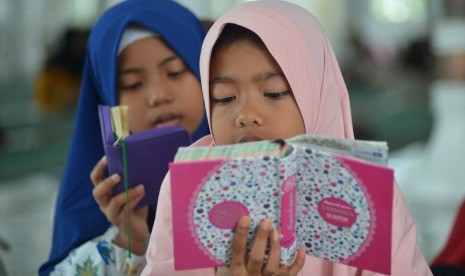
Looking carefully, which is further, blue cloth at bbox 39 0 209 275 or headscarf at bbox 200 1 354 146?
blue cloth at bbox 39 0 209 275

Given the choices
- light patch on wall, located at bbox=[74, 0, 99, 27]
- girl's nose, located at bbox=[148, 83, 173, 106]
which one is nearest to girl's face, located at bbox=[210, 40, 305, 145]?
girl's nose, located at bbox=[148, 83, 173, 106]

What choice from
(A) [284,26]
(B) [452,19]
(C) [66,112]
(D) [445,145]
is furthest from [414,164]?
(B) [452,19]

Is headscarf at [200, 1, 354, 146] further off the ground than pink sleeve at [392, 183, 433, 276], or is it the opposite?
headscarf at [200, 1, 354, 146]

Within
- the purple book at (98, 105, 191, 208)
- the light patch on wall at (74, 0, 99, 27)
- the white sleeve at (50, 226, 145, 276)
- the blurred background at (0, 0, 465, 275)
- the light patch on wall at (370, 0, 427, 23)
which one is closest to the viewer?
the purple book at (98, 105, 191, 208)

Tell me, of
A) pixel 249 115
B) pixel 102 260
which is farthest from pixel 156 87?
pixel 249 115

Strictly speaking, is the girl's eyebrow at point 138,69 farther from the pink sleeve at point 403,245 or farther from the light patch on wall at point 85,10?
the light patch on wall at point 85,10

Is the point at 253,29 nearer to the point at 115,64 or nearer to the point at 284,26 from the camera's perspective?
the point at 284,26

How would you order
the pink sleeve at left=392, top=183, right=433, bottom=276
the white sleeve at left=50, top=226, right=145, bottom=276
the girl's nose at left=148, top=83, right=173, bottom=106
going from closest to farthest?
the pink sleeve at left=392, top=183, right=433, bottom=276 < the white sleeve at left=50, top=226, right=145, bottom=276 < the girl's nose at left=148, top=83, right=173, bottom=106

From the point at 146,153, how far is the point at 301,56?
51 centimetres

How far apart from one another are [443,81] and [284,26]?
16423 millimetres

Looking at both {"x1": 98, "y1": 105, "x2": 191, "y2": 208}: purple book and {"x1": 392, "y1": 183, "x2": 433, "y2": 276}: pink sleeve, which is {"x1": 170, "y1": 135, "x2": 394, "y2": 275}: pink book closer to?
{"x1": 392, "y1": 183, "x2": 433, "y2": 276}: pink sleeve

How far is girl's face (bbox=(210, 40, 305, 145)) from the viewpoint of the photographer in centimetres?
165

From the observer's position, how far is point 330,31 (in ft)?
62.1

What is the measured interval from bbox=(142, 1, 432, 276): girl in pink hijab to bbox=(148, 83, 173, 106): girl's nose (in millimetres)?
494
